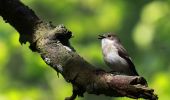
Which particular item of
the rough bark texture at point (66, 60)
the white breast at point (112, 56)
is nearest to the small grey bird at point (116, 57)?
the white breast at point (112, 56)

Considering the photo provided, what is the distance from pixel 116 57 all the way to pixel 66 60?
10.1ft

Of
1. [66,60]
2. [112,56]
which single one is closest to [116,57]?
[112,56]

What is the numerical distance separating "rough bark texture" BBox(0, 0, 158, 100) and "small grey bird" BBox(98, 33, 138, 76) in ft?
6.78

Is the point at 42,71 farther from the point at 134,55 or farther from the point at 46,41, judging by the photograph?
the point at 46,41

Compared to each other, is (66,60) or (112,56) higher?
(112,56)

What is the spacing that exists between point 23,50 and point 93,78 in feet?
18.3

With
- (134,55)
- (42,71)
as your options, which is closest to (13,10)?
(42,71)

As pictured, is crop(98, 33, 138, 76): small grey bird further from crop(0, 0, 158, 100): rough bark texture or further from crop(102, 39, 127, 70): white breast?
crop(0, 0, 158, 100): rough bark texture

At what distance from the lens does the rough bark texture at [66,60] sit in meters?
2.35

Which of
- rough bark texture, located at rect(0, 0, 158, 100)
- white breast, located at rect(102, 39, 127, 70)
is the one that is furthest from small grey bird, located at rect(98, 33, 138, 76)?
rough bark texture, located at rect(0, 0, 158, 100)

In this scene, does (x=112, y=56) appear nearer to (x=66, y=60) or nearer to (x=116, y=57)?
(x=116, y=57)

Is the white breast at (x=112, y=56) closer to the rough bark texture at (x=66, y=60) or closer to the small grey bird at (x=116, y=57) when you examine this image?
the small grey bird at (x=116, y=57)

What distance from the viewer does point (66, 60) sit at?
8.80ft

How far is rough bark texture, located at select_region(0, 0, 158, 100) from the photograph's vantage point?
7.72 ft
